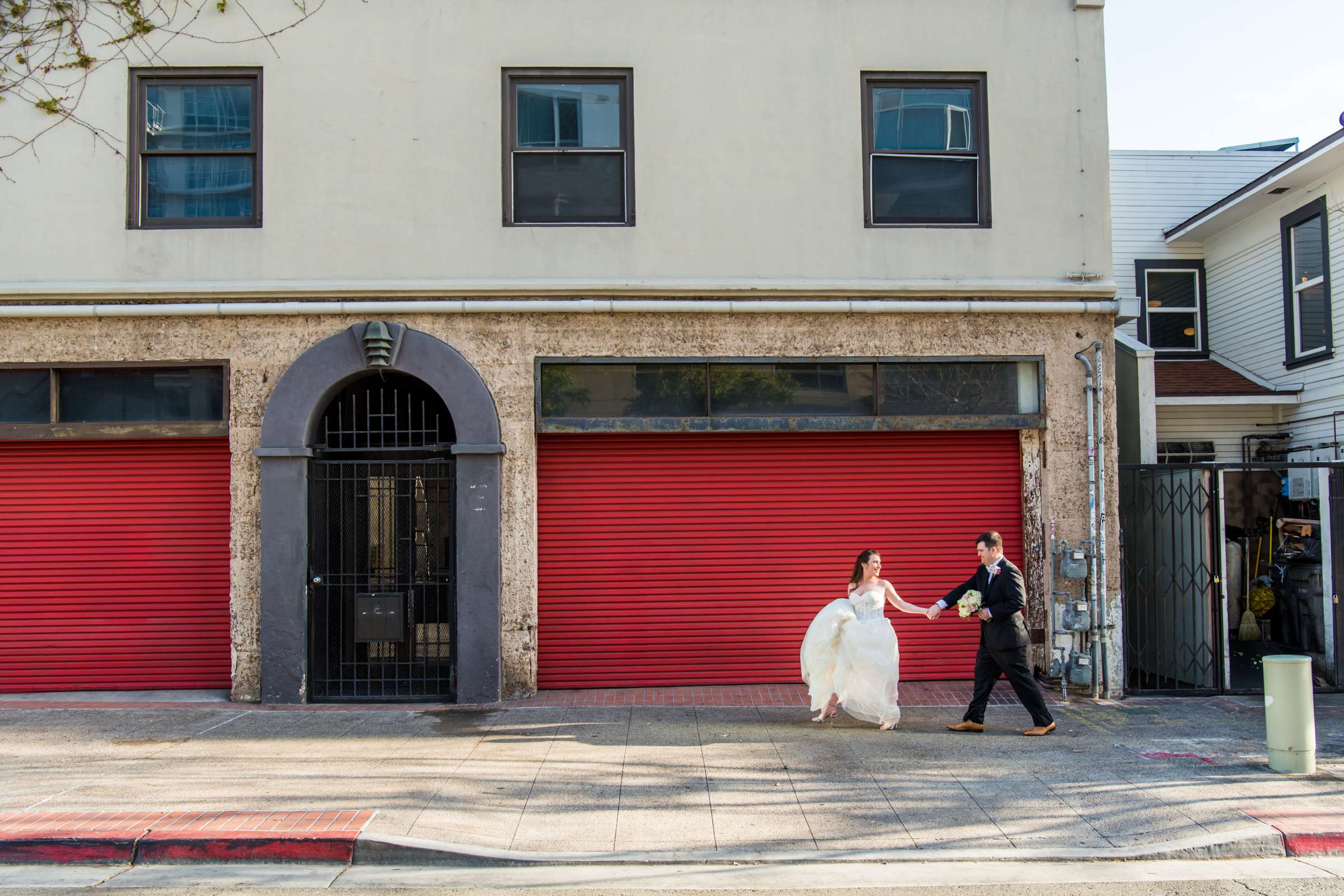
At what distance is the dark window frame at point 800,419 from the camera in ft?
32.3

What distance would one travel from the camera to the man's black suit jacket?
26.8 ft

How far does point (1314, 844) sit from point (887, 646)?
3.34 m

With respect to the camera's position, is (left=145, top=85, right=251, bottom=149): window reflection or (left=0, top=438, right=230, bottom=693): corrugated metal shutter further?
(left=145, top=85, right=251, bottom=149): window reflection

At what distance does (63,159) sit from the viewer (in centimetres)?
982

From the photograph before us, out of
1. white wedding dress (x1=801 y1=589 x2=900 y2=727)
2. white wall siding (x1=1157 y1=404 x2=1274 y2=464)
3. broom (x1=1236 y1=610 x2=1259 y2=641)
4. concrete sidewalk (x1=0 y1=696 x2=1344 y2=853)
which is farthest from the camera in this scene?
white wall siding (x1=1157 y1=404 x2=1274 y2=464)

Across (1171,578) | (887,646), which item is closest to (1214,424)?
(1171,578)

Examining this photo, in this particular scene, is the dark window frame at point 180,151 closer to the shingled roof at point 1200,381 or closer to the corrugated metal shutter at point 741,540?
the corrugated metal shutter at point 741,540

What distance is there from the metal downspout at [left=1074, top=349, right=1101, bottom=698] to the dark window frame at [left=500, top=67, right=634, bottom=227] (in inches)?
192

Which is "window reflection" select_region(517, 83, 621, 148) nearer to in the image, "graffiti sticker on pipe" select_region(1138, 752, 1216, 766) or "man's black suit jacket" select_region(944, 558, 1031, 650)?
"man's black suit jacket" select_region(944, 558, 1031, 650)

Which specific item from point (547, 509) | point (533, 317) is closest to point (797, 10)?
point (533, 317)

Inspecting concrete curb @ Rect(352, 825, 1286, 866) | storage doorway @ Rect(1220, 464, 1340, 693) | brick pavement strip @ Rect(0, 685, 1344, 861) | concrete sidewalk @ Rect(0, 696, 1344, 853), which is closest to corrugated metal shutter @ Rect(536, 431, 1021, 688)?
brick pavement strip @ Rect(0, 685, 1344, 861)

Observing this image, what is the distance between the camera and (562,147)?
10.1 m

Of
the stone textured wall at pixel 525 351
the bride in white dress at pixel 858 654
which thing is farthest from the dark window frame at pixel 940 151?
the bride in white dress at pixel 858 654

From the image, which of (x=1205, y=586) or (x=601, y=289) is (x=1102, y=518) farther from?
(x=601, y=289)
